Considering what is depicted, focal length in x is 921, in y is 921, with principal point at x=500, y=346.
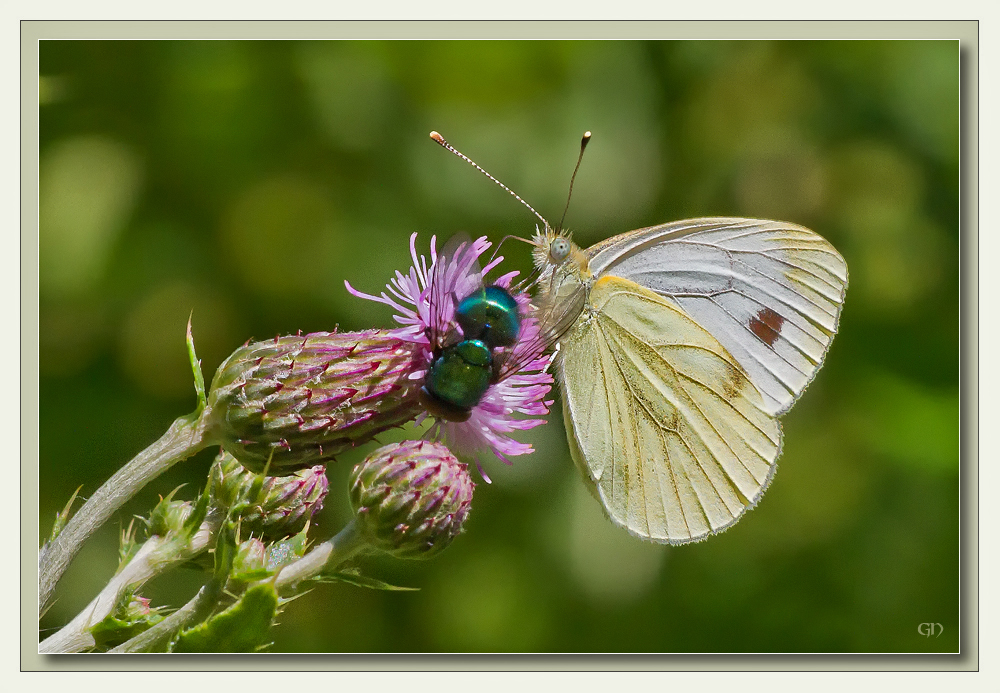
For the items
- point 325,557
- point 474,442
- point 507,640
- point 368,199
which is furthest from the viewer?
point 368,199

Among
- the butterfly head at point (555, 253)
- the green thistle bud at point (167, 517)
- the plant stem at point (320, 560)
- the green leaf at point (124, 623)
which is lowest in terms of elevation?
the green leaf at point (124, 623)

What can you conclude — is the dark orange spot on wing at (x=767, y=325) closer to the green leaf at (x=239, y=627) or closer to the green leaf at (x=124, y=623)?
the green leaf at (x=239, y=627)

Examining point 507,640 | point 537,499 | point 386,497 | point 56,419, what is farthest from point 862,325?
point 56,419

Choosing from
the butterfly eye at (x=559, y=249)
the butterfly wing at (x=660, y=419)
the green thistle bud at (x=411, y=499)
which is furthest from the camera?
the butterfly wing at (x=660, y=419)

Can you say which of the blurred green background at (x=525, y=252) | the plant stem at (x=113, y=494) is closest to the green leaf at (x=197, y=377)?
the plant stem at (x=113, y=494)

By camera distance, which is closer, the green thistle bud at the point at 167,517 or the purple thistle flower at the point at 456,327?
the purple thistle flower at the point at 456,327

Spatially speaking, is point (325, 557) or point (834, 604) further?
point (834, 604)
